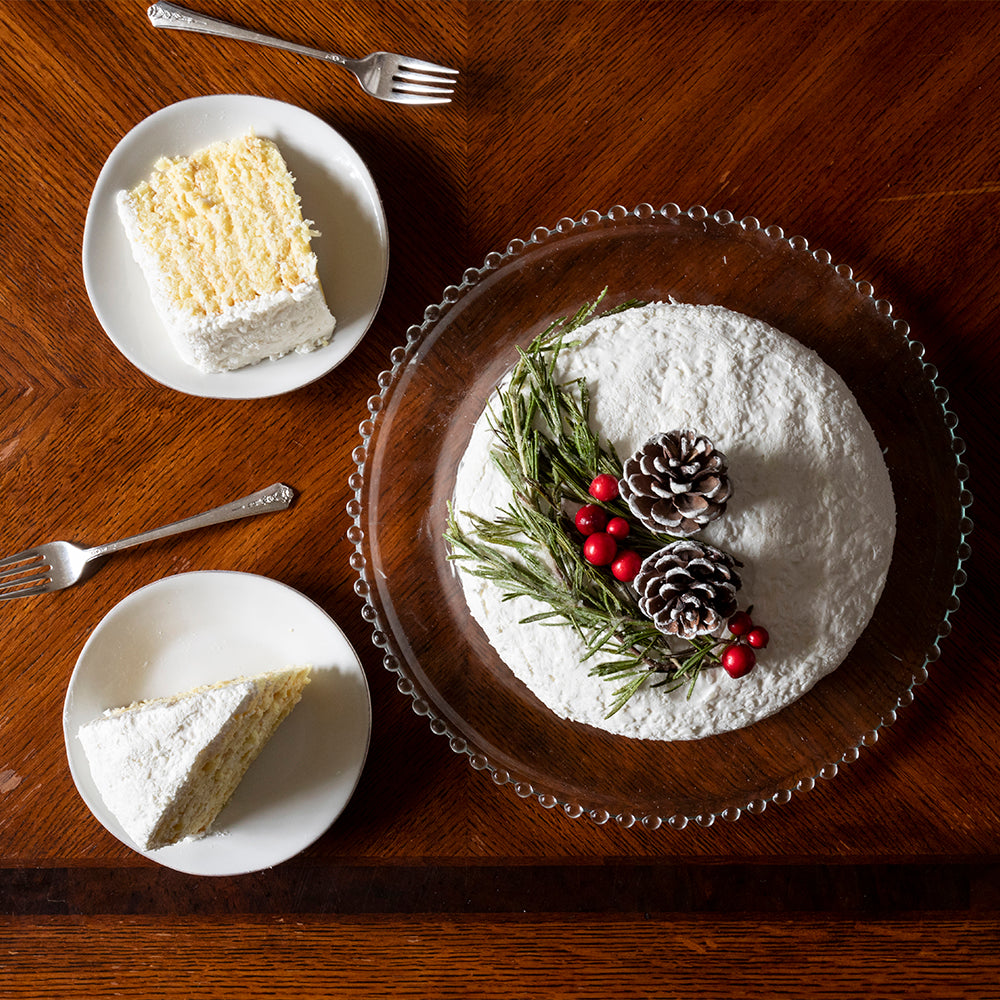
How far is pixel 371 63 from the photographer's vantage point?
98 centimetres

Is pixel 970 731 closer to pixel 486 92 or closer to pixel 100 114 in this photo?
pixel 486 92

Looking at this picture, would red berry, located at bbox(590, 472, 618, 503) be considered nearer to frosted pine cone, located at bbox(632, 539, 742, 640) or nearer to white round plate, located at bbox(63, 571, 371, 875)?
frosted pine cone, located at bbox(632, 539, 742, 640)

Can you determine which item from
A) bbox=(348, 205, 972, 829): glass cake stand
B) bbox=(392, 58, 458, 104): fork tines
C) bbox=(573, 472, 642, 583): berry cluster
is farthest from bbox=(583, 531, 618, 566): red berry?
bbox=(392, 58, 458, 104): fork tines

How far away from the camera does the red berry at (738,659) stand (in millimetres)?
723

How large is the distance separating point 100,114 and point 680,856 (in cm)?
106

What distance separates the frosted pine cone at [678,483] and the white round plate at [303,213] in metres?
0.41

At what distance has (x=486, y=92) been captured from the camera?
994 millimetres

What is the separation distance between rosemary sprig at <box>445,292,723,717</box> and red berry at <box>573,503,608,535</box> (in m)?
0.01

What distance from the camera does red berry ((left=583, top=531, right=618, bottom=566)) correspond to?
0.70 meters

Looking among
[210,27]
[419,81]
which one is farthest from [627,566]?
[210,27]

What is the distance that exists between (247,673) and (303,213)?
510 mm

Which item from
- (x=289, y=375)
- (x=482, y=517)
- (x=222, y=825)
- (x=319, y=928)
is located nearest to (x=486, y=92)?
(x=289, y=375)

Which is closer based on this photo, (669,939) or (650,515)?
(650,515)

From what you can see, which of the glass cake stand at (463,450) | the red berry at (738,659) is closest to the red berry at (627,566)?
the red berry at (738,659)
